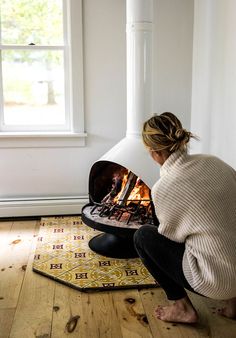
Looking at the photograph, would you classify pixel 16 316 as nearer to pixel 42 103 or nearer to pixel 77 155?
pixel 77 155

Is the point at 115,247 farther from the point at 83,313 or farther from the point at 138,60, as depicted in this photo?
the point at 138,60

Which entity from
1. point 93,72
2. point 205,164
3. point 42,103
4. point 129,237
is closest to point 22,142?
point 42,103

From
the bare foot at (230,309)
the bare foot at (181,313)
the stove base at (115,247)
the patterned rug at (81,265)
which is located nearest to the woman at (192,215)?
the bare foot at (181,313)

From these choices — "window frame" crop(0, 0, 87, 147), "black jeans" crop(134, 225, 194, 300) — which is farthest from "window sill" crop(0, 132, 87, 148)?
"black jeans" crop(134, 225, 194, 300)

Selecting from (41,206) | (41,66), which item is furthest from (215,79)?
(41,206)

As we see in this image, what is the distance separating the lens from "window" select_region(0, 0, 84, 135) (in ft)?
11.4

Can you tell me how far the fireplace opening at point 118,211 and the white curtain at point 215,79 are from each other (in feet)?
1.95

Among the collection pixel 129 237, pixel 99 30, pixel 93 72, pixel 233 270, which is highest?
pixel 99 30

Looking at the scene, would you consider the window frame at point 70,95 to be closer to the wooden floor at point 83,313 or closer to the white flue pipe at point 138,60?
the white flue pipe at point 138,60

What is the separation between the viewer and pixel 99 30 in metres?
3.47

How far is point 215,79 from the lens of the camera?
3029mm

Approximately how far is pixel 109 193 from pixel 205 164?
4.00ft

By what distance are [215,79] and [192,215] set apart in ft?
4.60

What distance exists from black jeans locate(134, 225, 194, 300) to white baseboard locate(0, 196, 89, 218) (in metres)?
1.52
